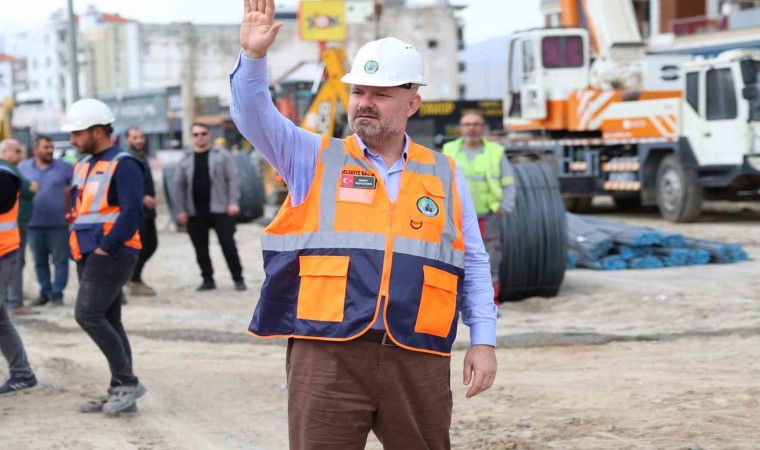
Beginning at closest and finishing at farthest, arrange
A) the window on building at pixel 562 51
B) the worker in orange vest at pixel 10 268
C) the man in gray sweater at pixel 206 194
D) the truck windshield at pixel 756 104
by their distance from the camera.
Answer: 1. the worker in orange vest at pixel 10 268
2. the man in gray sweater at pixel 206 194
3. the truck windshield at pixel 756 104
4. the window on building at pixel 562 51

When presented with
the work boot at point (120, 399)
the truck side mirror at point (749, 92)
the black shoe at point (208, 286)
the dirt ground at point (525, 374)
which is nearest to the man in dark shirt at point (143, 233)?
the dirt ground at point (525, 374)

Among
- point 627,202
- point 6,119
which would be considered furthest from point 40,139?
point 627,202

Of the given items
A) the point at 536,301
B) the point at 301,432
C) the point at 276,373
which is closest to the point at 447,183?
the point at 301,432

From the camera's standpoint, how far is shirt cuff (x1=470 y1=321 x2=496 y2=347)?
13.9 feet

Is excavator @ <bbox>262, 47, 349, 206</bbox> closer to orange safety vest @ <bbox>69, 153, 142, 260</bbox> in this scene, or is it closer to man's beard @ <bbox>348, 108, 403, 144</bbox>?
orange safety vest @ <bbox>69, 153, 142, 260</bbox>

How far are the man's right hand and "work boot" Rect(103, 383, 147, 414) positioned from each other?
13.6 ft

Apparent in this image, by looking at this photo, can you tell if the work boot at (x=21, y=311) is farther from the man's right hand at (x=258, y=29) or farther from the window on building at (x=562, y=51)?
the window on building at (x=562, y=51)

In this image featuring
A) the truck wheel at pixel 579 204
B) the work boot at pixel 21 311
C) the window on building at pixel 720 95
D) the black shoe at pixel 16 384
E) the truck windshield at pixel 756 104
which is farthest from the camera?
the truck wheel at pixel 579 204

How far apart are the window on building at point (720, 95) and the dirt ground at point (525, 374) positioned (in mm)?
6862

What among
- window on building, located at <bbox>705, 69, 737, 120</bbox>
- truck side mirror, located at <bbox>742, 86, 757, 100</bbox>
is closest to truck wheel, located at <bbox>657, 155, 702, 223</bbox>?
window on building, located at <bbox>705, 69, 737, 120</bbox>

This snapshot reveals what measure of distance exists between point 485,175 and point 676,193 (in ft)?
37.2

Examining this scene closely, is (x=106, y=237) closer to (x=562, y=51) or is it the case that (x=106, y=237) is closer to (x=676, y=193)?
(x=676, y=193)

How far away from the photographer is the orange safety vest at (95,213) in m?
7.51

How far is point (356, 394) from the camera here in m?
4.00
